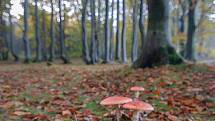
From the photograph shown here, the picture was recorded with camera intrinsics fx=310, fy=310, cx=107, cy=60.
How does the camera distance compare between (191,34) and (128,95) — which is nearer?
(128,95)

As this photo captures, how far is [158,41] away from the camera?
10.5 meters

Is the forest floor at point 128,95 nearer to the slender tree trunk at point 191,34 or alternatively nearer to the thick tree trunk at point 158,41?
the thick tree trunk at point 158,41

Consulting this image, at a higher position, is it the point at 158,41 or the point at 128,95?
the point at 158,41

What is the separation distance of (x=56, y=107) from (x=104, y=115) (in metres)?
1.10

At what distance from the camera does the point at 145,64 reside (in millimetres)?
10484

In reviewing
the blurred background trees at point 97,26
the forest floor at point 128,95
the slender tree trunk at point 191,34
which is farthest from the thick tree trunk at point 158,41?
the slender tree trunk at point 191,34

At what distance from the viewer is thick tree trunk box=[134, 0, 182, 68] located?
34.1ft

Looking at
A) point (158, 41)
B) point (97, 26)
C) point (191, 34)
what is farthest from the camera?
point (97, 26)

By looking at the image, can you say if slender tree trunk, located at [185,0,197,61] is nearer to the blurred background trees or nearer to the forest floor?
the blurred background trees

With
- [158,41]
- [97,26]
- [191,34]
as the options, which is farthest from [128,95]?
[97,26]

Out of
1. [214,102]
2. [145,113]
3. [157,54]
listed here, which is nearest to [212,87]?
[214,102]

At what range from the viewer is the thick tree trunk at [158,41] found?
10391mm

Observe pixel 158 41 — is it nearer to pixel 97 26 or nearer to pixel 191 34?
pixel 191 34

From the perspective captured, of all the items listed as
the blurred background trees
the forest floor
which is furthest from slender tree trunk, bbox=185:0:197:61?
the forest floor
